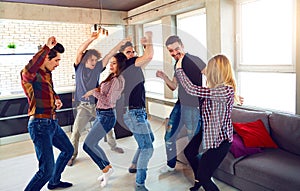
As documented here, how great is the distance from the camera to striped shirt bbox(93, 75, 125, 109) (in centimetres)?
255

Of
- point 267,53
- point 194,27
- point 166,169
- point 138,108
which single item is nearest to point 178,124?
point 166,169

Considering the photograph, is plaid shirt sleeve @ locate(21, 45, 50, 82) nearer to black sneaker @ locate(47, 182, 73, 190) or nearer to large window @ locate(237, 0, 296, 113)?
black sneaker @ locate(47, 182, 73, 190)

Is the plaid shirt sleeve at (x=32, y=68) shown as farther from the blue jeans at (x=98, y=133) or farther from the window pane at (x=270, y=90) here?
the window pane at (x=270, y=90)

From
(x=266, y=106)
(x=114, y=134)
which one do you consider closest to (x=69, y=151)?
(x=114, y=134)

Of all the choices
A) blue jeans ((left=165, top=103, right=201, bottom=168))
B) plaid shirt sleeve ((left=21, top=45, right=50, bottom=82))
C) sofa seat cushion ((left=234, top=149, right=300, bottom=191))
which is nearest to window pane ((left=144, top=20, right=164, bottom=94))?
blue jeans ((left=165, top=103, right=201, bottom=168))

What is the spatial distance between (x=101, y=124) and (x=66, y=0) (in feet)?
9.27

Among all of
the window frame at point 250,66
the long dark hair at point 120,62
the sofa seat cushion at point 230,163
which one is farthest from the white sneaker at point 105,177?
the window frame at point 250,66

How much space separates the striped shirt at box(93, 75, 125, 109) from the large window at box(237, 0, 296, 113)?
1.97 m

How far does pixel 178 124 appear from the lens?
290cm

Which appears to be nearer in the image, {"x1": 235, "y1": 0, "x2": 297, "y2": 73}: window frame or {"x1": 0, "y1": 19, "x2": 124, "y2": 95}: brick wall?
{"x1": 235, "y1": 0, "x2": 297, "y2": 73}: window frame

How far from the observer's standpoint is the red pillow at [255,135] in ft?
8.27

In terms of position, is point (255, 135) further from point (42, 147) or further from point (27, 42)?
point (27, 42)

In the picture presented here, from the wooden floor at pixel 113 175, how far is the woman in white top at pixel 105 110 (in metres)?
0.22

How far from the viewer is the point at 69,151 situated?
250 cm
